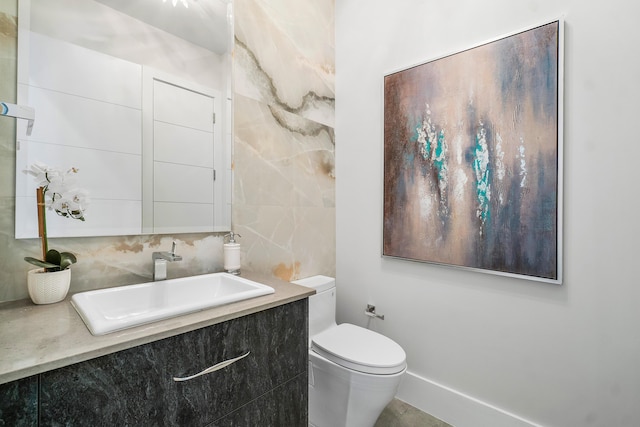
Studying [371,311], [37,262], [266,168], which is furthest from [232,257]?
[371,311]

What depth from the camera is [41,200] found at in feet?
3.26

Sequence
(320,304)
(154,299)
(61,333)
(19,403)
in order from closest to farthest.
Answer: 1. (19,403)
2. (61,333)
3. (154,299)
4. (320,304)

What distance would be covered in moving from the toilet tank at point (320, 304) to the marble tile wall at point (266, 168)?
5.6 inches

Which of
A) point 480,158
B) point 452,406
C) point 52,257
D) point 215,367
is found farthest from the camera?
point 452,406

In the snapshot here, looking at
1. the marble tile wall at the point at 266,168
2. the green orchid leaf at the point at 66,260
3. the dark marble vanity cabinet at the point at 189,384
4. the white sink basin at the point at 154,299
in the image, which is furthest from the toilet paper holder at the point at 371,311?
the green orchid leaf at the point at 66,260

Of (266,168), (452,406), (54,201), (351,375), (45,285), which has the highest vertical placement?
(266,168)

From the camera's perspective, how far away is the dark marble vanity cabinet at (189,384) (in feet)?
2.05

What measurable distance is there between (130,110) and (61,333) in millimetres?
866

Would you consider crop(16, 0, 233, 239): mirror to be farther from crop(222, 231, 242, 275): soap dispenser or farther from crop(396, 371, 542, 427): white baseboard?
crop(396, 371, 542, 427): white baseboard

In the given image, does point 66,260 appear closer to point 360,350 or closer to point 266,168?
point 266,168

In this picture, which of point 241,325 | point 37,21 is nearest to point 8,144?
point 37,21

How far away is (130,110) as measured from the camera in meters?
1.22

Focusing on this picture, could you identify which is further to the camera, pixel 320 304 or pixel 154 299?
pixel 320 304

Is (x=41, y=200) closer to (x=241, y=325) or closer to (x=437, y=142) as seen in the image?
(x=241, y=325)
